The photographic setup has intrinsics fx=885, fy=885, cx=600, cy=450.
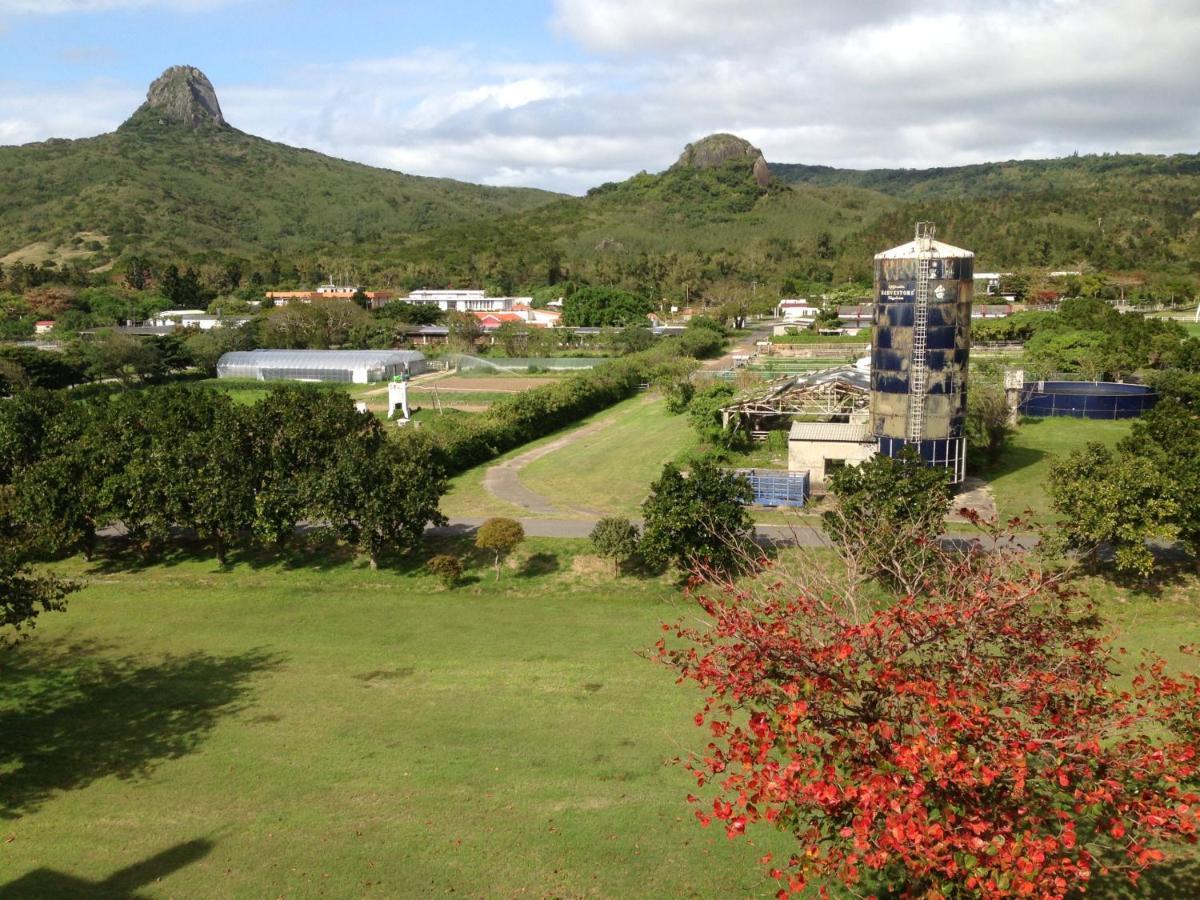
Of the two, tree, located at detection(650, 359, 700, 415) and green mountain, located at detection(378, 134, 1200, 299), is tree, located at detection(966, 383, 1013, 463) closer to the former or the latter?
tree, located at detection(650, 359, 700, 415)

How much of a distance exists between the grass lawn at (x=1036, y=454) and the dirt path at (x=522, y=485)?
Answer: 15.8 metres

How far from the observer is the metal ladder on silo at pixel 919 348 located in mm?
31641

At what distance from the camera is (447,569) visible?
89.8 ft

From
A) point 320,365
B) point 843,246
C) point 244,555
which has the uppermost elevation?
point 843,246

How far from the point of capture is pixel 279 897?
1284 centimetres

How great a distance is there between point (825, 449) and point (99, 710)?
87.2 feet

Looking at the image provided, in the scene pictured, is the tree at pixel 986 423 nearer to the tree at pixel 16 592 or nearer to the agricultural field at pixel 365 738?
the agricultural field at pixel 365 738

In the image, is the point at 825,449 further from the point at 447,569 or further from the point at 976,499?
the point at 447,569

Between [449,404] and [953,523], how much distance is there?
1496 inches

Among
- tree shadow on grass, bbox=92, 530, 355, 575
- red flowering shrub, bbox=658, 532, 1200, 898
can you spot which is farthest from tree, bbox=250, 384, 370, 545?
red flowering shrub, bbox=658, 532, 1200, 898

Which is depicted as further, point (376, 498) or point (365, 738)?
point (376, 498)

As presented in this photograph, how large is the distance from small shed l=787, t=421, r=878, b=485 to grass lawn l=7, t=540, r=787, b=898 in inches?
465

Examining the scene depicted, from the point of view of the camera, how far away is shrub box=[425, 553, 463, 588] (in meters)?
27.4

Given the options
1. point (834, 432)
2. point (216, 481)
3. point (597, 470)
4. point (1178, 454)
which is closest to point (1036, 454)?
point (834, 432)
